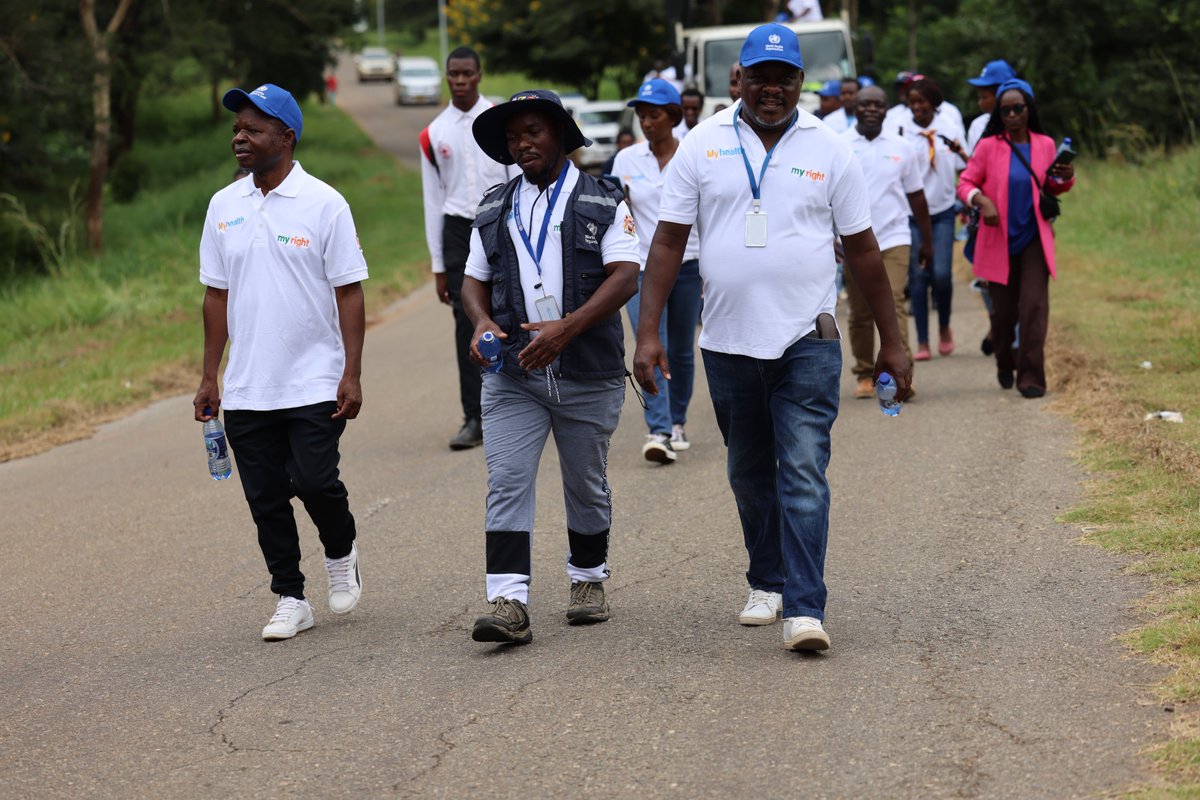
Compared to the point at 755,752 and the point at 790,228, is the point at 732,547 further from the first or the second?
the point at 755,752

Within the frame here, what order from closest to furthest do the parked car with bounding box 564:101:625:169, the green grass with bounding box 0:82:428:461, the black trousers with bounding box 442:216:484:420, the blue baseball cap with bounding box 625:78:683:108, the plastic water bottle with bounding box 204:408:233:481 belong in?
1. the plastic water bottle with bounding box 204:408:233:481
2. the blue baseball cap with bounding box 625:78:683:108
3. the black trousers with bounding box 442:216:484:420
4. the green grass with bounding box 0:82:428:461
5. the parked car with bounding box 564:101:625:169

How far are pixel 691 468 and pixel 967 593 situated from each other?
9.77 ft

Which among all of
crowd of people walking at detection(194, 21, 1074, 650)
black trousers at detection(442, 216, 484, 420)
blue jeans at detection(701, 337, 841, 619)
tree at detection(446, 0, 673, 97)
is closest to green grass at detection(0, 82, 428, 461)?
black trousers at detection(442, 216, 484, 420)

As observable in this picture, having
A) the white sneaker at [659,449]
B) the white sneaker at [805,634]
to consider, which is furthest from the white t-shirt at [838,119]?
the white sneaker at [805,634]

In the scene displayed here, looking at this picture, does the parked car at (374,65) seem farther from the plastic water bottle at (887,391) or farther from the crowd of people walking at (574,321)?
the plastic water bottle at (887,391)

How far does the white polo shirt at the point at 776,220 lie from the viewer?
5.45 metres

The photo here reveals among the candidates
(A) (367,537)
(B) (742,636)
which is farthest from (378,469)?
(B) (742,636)

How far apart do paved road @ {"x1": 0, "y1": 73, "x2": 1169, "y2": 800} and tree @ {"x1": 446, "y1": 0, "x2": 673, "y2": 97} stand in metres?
33.5

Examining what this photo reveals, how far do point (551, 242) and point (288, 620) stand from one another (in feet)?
5.88

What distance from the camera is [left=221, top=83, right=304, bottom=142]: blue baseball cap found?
5902 mm

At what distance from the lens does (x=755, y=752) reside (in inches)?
181

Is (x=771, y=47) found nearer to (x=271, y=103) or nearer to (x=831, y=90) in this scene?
(x=271, y=103)

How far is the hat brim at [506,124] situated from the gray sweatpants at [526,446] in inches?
33.3

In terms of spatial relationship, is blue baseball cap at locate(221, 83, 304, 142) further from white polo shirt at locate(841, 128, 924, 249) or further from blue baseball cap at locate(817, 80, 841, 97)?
blue baseball cap at locate(817, 80, 841, 97)
